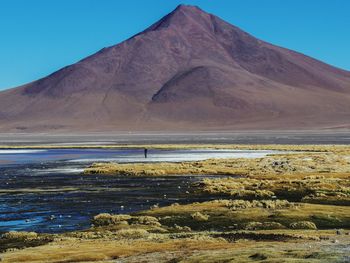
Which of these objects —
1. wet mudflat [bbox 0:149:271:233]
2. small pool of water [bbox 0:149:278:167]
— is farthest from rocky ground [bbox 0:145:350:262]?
small pool of water [bbox 0:149:278:167]

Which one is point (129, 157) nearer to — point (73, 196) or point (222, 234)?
point (73, 196)

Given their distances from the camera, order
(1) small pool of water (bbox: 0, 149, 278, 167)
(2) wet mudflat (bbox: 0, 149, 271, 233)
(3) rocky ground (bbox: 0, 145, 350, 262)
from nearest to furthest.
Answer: (3) rocky ground (bbox: 0, 145, 350, 262)
(2) wet mudflat (bbox: 0, 149, 271, 233)
(1) small pool of water (bbox: 0, 149, 278, 167)

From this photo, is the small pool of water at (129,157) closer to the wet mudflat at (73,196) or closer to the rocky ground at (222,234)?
the wet mudflat at (73,196)

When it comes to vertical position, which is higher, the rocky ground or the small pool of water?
the small pool of water

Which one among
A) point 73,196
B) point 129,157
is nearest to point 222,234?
point 73,196

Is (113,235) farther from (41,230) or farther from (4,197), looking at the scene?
(4,197)

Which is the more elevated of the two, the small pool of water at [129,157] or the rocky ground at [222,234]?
the small pool of water at [129,157]

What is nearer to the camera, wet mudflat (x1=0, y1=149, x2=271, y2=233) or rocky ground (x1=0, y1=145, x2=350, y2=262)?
rocky ground (x1=0, y1=145, x2=350, y2=262)

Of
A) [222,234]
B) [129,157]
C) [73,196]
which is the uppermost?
[129,157]

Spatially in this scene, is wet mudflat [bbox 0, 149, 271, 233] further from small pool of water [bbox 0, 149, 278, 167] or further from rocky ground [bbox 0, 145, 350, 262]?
small pool of water [bbox 0, 149, 278, 167]

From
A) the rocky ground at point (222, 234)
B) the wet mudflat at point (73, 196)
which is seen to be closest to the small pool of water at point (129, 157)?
the wet mudflat at point (73, 196)

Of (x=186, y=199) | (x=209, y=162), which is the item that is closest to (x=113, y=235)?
(x=186, y=199)

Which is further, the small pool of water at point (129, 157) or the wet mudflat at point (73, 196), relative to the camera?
the small pool of water at point (129, 157)

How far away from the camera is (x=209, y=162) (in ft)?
216
